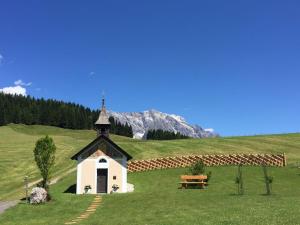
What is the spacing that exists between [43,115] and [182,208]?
120 meters

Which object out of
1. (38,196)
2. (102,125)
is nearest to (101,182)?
(102,125)

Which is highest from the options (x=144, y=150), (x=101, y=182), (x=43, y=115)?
(x=43, y=115)

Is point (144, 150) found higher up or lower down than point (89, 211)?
higher up

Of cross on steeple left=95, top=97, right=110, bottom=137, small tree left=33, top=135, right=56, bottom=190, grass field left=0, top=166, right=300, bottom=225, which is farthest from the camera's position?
cross on steeple left=95, top=97, right=110, bottom=137

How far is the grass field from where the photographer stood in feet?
70.8

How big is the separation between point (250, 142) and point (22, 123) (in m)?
81.5

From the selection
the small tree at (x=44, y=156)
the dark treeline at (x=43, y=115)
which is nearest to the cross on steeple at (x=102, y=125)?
the small tree at (x=44, y=156)

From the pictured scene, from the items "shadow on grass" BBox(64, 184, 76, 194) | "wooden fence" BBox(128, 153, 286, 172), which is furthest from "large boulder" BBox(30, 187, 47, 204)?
"wooden fence" BBox(128, 153, 286, 172)

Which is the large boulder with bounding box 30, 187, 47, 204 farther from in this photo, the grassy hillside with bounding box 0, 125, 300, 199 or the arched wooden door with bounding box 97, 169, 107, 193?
the grassy hillside with bounding box 0, 125, 300, 199

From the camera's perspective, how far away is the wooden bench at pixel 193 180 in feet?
139

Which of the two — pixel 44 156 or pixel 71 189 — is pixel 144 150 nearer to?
pixel 71 189

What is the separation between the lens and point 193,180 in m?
44.1

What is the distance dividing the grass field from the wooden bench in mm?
984

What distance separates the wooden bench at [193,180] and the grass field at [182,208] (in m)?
0.98
